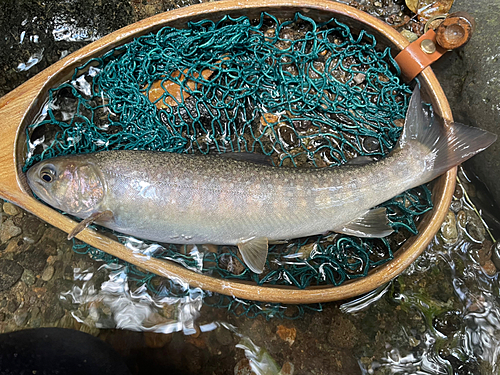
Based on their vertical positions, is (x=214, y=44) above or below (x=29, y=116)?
above

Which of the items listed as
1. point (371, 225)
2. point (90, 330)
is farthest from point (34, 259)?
point (371, 225)

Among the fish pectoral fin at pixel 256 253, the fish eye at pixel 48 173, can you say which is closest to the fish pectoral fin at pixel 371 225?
the fish pectoral fin at pixel 256 253

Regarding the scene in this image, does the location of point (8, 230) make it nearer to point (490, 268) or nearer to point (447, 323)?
point (447, 323)

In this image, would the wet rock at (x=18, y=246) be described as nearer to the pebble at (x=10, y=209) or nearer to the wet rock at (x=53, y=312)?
the pebble at (x=10, y=209)

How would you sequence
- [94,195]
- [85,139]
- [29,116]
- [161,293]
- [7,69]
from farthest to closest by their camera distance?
[7,69] → [161,293] → [85,139] → [29,116] → [94,195]

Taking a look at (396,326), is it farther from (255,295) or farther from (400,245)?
(255,295)

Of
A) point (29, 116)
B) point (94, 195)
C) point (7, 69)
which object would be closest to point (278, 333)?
point (94, 195)
